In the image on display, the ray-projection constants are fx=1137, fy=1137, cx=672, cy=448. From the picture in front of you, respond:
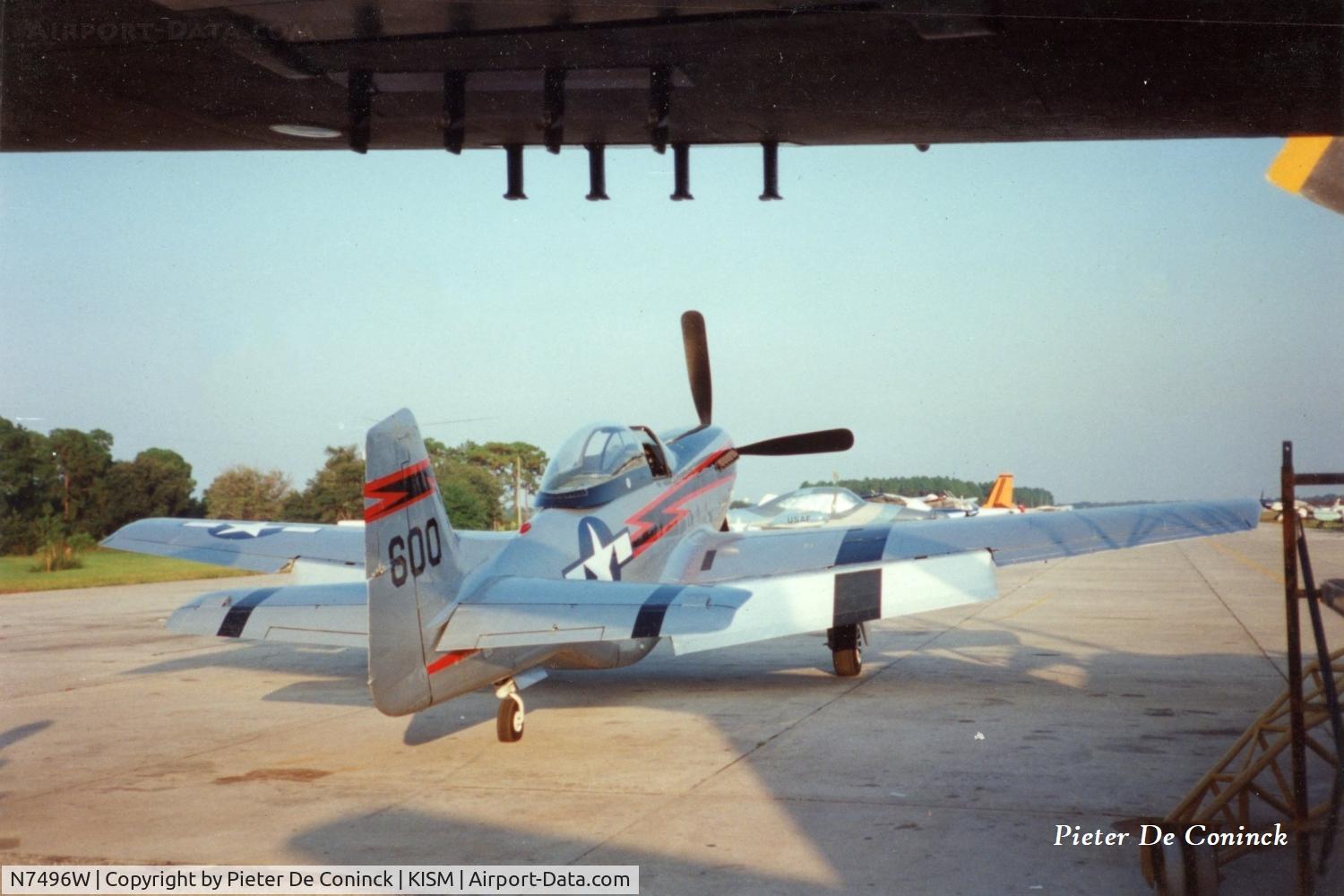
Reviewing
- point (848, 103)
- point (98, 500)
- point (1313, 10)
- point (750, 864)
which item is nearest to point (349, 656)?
point (98, 500)

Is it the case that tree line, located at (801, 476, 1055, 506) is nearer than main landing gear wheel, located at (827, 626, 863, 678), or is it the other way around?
main landing gear wheel, located at (827, 626, 863, 678)

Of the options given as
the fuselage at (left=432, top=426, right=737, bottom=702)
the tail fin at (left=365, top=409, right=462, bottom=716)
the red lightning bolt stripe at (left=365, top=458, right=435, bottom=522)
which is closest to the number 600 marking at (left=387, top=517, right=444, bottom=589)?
the tail fin at (left=365, top=409, right=462, bottom=716)

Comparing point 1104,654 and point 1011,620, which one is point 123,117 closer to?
point 1104,654

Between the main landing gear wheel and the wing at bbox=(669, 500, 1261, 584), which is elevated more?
the wing at bbox=(669, 500, 1261, 584)

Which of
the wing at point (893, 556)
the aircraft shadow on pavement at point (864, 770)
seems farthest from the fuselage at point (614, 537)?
the aircraft shadow on pavement at point (864, 770)

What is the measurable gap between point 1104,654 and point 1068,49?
9.52 m

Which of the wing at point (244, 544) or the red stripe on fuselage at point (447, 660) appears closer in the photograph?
the red stripe on fuselage at point (447, 660)

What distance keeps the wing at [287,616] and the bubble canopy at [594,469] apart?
2037 millimetres

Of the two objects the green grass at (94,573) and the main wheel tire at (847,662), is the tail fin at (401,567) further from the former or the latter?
the green grass at (94,573)

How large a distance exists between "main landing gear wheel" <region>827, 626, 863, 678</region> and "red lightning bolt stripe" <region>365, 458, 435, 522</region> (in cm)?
503

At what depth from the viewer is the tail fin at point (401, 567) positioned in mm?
6723

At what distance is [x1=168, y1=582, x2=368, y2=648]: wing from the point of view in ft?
24.4

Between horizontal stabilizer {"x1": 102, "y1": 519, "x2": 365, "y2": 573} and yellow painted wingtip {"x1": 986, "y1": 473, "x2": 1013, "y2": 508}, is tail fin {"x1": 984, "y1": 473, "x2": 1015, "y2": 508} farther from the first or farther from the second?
horizontal stabilizer {"x1": 102, "y1": 519, "x2": 365, "y2": 573}

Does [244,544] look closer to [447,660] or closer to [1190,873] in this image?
[447,660]
